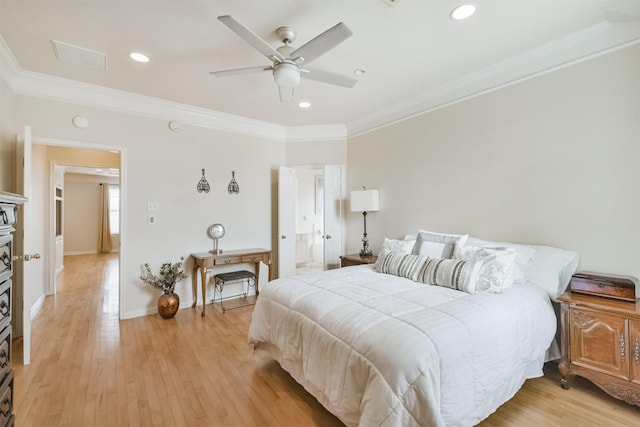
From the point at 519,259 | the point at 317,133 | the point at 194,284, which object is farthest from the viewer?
the point at 317,133

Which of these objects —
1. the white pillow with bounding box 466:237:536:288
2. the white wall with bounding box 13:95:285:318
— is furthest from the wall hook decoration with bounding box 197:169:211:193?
the white pillow with bounding box 466:237:536:288

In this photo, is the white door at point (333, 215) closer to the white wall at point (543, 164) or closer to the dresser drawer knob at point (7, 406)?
the white wall at point (543, 164)

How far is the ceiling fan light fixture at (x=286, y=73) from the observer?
2.14 metres

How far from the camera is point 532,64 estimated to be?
2.62 metres

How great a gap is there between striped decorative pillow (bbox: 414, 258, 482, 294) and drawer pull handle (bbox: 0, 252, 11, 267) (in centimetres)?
257

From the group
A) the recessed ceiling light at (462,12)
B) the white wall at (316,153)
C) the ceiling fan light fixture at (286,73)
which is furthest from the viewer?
the white wall at (316,153)

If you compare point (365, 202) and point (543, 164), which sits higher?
point (543, 164)

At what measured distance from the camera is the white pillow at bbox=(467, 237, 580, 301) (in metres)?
2.30

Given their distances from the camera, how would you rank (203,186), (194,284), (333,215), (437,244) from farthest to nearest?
(333,215)
(203,186)
(194,284)
(437,244)

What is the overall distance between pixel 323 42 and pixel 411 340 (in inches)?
72.0

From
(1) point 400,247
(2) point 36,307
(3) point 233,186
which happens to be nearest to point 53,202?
(2) point 36,307

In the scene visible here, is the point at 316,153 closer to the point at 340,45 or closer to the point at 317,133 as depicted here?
the point at 317,133

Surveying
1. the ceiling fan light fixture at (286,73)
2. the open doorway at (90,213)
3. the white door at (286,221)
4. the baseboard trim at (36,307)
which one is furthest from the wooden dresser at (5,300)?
the open doorway at (90,213)

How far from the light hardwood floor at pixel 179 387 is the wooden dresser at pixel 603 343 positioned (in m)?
0.15
